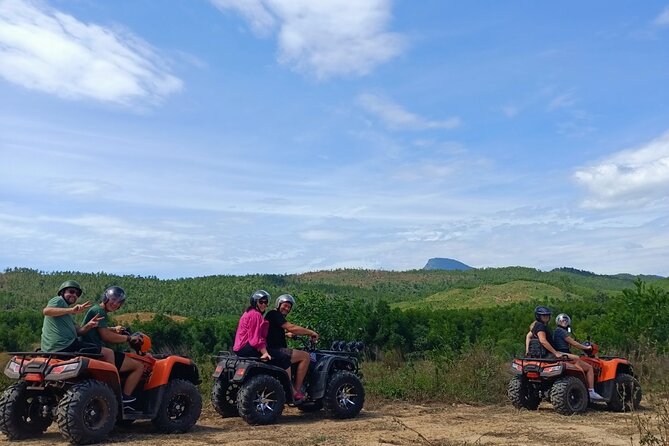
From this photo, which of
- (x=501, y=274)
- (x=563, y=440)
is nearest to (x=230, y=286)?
(x=501, y=274)

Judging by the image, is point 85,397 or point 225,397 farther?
point 225,397

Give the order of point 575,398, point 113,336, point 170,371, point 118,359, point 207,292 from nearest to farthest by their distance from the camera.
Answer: point 113,336 < point 118,359 < point 170,371 < point 575,398 < point 207,292

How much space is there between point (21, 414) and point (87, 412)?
3.48 feet

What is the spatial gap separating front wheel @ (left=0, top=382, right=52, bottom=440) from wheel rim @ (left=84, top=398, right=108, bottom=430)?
73 cm

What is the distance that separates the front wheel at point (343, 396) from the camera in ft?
34.2

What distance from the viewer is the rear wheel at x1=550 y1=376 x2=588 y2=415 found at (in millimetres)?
11277

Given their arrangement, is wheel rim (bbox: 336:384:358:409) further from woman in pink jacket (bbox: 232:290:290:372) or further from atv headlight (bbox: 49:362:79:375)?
atv headlight (bbox: 49:362:79:375)

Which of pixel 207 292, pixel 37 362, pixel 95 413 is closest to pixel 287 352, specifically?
pixel 95 413


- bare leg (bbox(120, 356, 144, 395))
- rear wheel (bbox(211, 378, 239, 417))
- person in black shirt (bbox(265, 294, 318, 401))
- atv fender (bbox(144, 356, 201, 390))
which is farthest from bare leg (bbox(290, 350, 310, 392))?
bare leg (bbox(120, 356, 144, 395))

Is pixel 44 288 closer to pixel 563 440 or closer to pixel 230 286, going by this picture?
pixel 230 286

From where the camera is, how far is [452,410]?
473 inches

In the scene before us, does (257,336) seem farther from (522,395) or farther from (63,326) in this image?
(522,395)

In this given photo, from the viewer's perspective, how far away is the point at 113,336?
8805 mm

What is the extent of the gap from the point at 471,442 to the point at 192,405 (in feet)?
12.3
